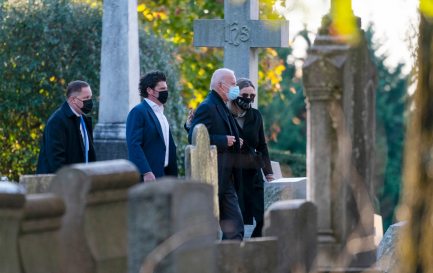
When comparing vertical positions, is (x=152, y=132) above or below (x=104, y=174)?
above

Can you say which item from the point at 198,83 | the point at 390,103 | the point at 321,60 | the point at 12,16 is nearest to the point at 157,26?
the point at 198,83

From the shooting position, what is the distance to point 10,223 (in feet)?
26.8

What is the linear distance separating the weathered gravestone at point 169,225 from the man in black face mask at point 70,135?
260 inches

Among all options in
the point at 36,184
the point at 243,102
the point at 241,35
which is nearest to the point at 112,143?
the point at 241,35

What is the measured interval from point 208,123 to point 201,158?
661 millimetres

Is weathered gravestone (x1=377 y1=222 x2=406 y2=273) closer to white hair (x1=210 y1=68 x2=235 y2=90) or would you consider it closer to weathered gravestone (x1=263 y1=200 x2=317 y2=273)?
white hair (x1=210 y1=68 x2=235 y2=90)

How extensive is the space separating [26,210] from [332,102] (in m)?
1.75

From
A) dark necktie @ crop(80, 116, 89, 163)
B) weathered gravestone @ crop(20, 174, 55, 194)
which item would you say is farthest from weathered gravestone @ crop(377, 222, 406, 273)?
weathered gravestone @ crop(20, 174, 55, 194)

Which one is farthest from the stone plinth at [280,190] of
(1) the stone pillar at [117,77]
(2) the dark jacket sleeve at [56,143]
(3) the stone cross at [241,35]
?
(1) the stone pillar at [117,77]

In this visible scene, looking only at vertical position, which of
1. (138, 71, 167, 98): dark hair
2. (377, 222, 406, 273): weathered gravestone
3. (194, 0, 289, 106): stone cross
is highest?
(194, 0, 289, 106): stone cross

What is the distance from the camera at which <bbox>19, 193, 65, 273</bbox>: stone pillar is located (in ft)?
26.9

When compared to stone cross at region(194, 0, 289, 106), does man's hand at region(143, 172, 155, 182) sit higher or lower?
lower

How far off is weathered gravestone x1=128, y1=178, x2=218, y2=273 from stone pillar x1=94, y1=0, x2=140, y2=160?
13227mm

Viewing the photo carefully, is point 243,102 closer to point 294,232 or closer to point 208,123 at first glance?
point 208,123
